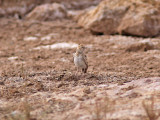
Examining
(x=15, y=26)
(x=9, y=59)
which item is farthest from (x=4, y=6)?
(x=9, y=59)

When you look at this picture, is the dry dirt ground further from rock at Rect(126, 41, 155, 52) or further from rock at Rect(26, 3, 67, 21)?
rock at Rect(26, 3, 67, 21)

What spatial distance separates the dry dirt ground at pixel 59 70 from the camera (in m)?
3.83

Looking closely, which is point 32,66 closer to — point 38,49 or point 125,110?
point 38,49

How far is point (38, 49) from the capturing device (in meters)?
9.09

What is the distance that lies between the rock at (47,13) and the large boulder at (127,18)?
323 cm

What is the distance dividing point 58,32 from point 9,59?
357 centimetres

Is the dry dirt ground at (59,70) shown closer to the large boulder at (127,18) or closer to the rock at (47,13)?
the large boulder at (127,18)

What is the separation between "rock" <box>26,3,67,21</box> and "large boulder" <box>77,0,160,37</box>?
3227 millimetres

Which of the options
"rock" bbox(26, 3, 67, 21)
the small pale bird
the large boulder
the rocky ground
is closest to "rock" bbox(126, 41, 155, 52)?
the rocky ground

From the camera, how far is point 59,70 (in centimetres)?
640

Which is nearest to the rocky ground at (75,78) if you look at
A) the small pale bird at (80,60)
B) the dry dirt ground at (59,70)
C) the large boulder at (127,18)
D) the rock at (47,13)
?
the dry dirt ground at (59,70)

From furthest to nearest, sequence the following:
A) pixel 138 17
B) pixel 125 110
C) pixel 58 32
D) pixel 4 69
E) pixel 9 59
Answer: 1. pixel 58 32
2. pixel 138 17
3. pixel 9 59
4. pixel 4 69
5. pixel 125 110

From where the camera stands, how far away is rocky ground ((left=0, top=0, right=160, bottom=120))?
3.65 meters

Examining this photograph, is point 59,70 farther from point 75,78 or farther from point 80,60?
point 75,78
